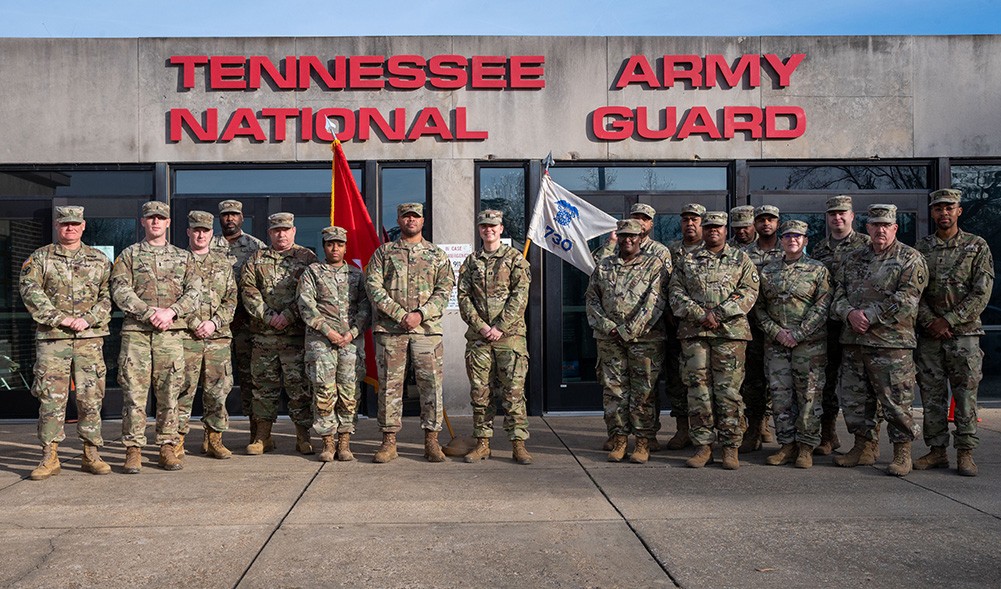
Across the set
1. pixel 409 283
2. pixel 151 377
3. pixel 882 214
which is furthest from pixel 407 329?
pixel 882 214

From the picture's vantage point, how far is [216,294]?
6691 millimetres

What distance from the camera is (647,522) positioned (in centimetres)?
466

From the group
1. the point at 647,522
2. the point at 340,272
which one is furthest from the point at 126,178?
the point at 647,522

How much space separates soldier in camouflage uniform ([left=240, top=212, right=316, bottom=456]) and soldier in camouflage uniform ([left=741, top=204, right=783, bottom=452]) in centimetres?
368

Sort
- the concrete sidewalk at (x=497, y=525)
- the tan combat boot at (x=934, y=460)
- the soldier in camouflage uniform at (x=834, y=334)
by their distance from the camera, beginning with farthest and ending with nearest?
the soldier in camouflage uniform at (x=834, y=334)
the tan combat boot at (x=934, y=460)
the concrete sidewalk at (x=497, y=525)

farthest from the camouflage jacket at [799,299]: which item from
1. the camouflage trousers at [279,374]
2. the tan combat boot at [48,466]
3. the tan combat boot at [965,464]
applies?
the tan combat boot at [48,466]

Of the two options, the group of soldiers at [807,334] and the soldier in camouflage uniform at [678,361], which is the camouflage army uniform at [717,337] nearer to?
the group of soldiers at [807,334]

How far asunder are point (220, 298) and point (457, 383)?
3.10 meters

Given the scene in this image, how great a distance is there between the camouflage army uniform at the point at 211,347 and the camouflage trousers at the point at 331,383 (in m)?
0.71

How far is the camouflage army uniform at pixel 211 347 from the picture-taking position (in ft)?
21.8

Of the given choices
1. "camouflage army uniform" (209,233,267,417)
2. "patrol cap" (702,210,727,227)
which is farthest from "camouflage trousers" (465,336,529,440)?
"camouflage army uniform" (209,233,267,417)

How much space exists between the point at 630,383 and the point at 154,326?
3751 mm

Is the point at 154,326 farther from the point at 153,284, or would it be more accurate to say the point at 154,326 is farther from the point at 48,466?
the point at 48,466

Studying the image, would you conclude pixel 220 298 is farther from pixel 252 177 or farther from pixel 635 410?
pixel 635 410
